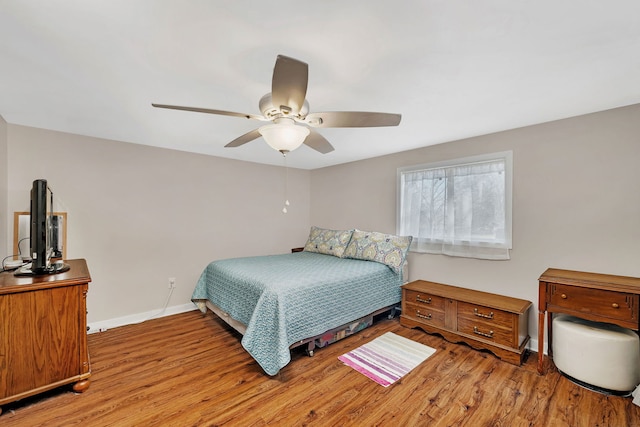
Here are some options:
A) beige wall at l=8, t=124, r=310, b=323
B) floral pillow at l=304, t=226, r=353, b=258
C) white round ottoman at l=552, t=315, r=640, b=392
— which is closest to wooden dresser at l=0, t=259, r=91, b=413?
beige wall at l=8, t=124, r=310, b=323

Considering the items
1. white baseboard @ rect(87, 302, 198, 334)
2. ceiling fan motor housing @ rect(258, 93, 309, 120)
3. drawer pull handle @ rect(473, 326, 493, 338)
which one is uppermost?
ceiling fan motor housing @ rect(258, 93, 309, 120)

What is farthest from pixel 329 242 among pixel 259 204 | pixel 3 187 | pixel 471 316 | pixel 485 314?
pixel 3 187

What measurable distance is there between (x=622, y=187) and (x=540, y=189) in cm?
53

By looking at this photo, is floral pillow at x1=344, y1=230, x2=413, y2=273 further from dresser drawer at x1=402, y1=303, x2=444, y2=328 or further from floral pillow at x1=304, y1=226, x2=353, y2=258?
dresser drawer at x1=402, y1=303, x2=444, y2=328

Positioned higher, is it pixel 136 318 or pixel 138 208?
pixel 138 208

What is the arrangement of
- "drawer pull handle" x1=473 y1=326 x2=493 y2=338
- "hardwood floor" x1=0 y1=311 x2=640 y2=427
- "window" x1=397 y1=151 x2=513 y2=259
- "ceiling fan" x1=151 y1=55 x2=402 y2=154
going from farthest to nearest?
"window" x1=397 y1=151 x2=513 y2=259 < "drawer pull handle" x1=473 y1=326 x2=493 y2=338 < "hardwood floor" x1=0 y1=311 x2=640 y2=427 < "ceiling fan" x1=151 y1=55 x2=402 y2=154

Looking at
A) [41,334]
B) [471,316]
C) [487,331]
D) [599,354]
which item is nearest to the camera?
[41,334]

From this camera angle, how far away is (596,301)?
199 centimetres

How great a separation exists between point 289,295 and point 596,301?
7.51ft

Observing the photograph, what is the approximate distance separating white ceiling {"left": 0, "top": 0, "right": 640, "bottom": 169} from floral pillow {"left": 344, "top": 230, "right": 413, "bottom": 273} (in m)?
1.51

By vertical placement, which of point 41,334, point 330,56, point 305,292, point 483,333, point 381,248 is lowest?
point 483,333

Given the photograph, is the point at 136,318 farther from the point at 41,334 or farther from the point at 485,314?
the point at 485,314

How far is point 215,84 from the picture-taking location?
1.83 m

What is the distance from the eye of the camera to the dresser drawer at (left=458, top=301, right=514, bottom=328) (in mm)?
2457
